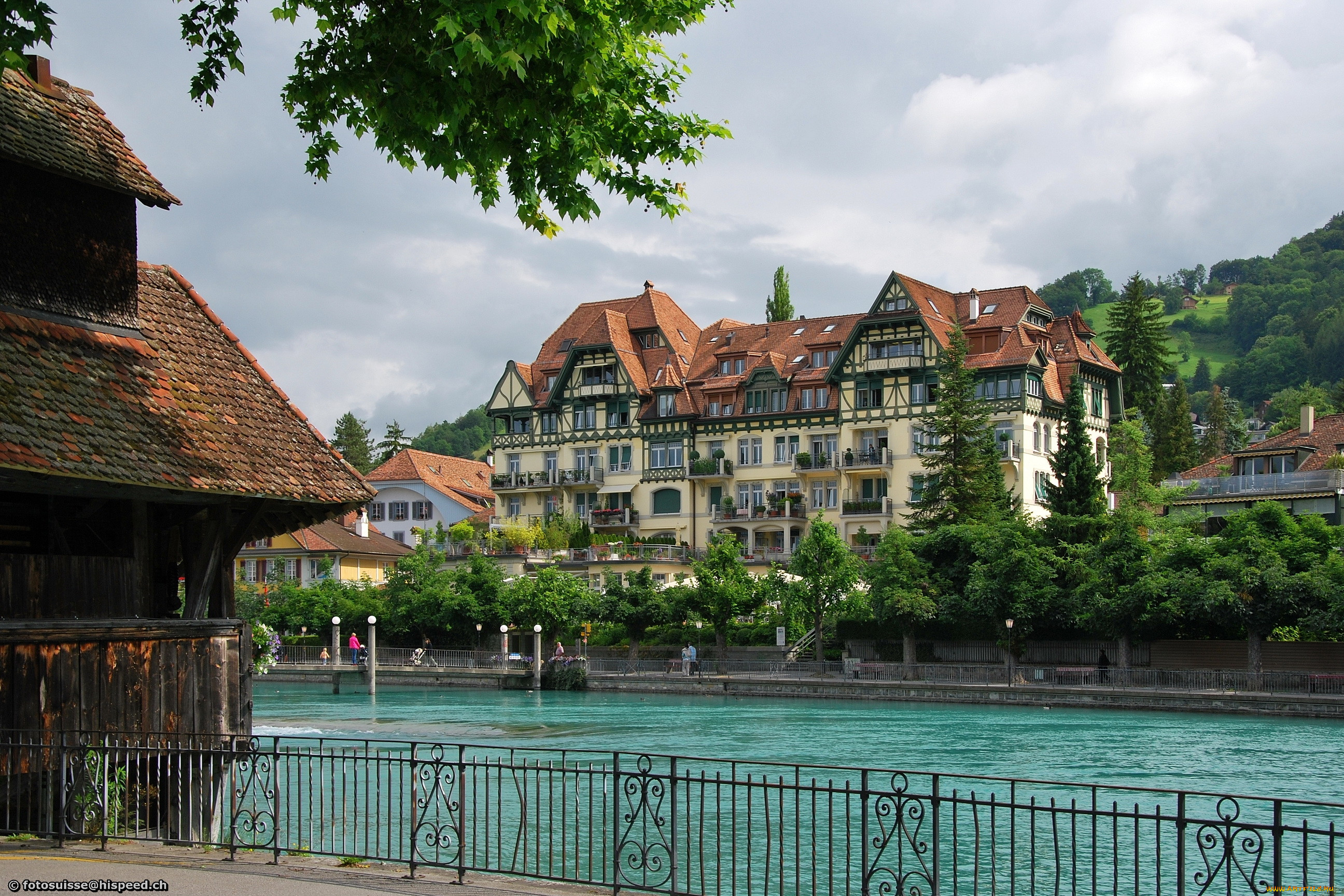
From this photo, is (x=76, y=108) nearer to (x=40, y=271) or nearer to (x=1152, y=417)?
(x=40, y=271)

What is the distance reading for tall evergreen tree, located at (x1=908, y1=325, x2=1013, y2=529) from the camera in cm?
6147

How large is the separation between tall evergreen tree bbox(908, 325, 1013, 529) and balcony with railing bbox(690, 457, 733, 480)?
12320mm

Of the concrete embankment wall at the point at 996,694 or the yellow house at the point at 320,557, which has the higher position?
the yellow house at the point at 320,557

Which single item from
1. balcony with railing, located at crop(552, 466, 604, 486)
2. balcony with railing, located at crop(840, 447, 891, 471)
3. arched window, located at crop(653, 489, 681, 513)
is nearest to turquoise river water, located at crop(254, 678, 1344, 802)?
balcony with railing, located at crop(840, 447, 891, 471)

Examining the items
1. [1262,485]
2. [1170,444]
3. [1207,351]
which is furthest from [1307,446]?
[1207,351]

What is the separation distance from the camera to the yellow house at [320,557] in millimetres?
80438

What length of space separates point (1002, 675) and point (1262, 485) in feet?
66.1

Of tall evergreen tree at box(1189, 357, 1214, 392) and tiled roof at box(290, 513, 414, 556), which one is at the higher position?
tall evergreen tree at box(1189, 357, 1214, 392)

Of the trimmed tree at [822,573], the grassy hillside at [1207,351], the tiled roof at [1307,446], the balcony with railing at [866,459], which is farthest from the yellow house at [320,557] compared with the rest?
the grassy hillside at [1207,351]

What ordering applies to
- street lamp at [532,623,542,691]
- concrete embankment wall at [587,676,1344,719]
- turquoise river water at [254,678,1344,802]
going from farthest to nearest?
street lamp at [532,623,542,691] < concrete embankment wall at [587,676,1344,719] < turquoise river water at [254,678,1344,802]

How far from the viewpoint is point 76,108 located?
711 inches

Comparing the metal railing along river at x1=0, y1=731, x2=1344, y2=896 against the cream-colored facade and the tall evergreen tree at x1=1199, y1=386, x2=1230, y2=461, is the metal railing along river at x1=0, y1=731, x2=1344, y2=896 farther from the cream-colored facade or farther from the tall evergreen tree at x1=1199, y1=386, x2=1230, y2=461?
the tall evergreen tree at x1=1199, y1=386, x2=1230, y2=461

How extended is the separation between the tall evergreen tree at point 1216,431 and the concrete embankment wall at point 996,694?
2060 inches

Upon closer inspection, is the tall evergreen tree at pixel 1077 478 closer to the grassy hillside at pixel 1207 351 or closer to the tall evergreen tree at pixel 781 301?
the tall evergreen tree at pixel 781 301
